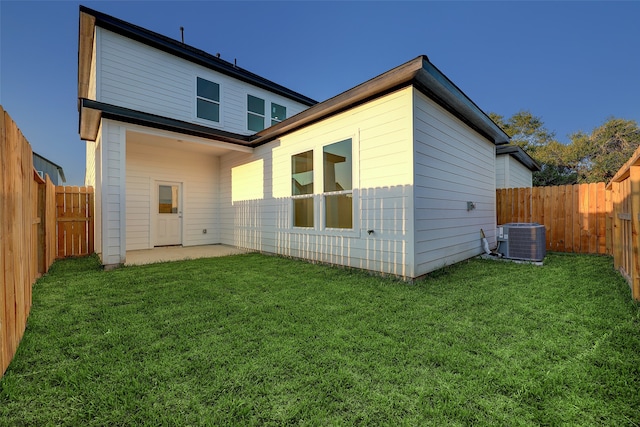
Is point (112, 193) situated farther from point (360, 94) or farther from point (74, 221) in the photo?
point (360, 94)

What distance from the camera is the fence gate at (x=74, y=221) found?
641 cm

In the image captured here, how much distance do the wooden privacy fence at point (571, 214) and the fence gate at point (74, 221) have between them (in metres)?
11.7

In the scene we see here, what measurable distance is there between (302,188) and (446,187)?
2.88 m

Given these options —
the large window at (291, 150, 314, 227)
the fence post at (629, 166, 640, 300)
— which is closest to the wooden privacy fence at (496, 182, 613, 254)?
the fence post at (629, 166, 640, 300)

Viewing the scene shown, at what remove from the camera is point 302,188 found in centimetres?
577

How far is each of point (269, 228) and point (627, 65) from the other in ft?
84.5

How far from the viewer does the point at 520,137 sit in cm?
2012

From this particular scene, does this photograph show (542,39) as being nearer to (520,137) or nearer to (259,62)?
(520,137)

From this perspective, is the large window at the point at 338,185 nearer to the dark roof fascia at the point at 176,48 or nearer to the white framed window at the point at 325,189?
the white framed window at the point at 325,189

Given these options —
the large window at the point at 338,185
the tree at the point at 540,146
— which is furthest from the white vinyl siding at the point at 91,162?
the tree at the point at 540,146

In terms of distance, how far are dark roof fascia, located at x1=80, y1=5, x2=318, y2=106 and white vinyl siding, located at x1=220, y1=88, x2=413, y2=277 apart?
4.22 metres

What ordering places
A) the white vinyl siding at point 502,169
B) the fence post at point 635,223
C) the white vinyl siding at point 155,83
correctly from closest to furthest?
the fence post at point 635,223 < the white vinyl siding at point 155,83 < the white vinyl siding at point 502,169

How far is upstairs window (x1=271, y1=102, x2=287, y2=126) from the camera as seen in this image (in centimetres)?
1016

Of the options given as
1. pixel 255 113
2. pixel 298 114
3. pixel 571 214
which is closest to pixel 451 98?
pixel 298 114
